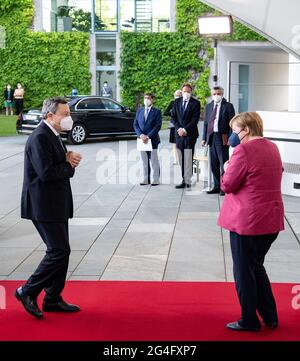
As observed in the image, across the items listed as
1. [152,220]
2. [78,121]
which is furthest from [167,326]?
[78,121]

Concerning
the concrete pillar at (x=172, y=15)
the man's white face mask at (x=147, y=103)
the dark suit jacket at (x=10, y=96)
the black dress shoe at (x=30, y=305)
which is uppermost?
the concrete pillar at (x=172, y=15)

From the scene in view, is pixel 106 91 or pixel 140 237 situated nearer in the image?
pixel 140 237

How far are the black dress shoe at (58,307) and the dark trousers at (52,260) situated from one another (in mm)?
140

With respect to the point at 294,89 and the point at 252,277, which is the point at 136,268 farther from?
the point at 294,89

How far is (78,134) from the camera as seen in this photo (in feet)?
77.4

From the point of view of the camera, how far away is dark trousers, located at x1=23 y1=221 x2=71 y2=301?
6.12m

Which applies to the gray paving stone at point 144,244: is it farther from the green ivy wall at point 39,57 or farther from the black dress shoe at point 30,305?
the green ivy wall at point 39,57

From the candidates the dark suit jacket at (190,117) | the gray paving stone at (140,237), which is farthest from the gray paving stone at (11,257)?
the dark suit jacket at (190,117)

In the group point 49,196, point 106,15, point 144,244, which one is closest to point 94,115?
point 106,15

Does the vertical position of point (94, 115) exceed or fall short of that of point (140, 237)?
it exceeds it

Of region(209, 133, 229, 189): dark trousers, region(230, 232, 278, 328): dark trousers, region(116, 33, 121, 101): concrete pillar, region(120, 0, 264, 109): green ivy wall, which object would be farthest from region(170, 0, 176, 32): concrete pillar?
region(230, 232, 278, 328): dark trousers

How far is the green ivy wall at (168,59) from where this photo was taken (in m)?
35.2

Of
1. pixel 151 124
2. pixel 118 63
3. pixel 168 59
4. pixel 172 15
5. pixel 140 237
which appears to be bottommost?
pixel 140 237

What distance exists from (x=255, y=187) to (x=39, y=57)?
1265 inches
